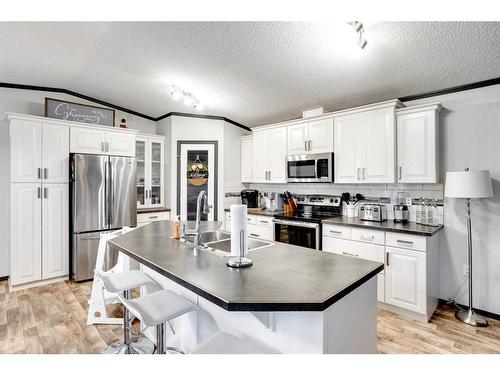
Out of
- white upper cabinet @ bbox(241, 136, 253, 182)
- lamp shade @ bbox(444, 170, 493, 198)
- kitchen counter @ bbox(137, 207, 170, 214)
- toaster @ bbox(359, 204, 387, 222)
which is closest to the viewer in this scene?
lamp shade @ bbox(444, 170, 493, 198)

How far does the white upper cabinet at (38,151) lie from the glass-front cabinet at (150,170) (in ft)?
3.67

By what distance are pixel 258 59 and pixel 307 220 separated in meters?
1.90

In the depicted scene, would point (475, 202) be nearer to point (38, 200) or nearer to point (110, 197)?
point (110, 197)

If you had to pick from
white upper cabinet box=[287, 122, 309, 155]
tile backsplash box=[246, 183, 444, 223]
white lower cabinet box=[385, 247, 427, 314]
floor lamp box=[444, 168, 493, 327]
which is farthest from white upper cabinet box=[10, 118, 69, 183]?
floor lamp box=[444, 168, 493, 327]

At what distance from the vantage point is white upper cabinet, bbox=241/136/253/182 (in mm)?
4805

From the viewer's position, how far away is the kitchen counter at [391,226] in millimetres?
2639

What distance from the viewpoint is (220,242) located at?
2.25m

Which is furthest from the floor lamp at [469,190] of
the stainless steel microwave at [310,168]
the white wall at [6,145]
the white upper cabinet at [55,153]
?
the white wall at [6,145]

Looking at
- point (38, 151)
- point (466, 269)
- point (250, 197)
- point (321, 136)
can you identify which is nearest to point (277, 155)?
point (321, 136)

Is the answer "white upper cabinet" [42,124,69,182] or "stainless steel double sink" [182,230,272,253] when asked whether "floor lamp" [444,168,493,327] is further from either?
"white upper cabinet" [42,124,69,182]

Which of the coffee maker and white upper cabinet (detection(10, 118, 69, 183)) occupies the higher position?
white upper cabinet (detection(10, 118, 69, 183))

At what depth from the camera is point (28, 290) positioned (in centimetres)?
343

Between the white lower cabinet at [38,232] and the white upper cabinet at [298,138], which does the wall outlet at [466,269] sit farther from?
the white lower cabinet at [38,232]

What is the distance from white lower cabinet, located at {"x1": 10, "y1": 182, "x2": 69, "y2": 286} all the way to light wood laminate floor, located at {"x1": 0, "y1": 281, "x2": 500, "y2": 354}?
0.48m
